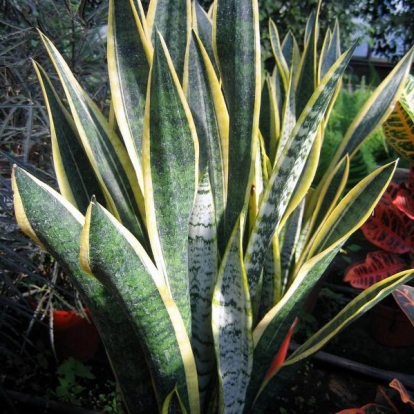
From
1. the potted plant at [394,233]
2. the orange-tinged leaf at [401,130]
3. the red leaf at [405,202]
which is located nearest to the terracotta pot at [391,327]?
the potted plant at [394,233]

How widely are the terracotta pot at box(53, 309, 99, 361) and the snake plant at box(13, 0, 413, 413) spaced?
1.85 ft

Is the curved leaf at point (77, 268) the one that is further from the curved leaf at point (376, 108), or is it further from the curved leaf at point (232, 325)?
the curved leaf at point (376, 108)

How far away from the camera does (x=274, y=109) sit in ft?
3.20

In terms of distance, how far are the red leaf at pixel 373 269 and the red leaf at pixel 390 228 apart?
3cm

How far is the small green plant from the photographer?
1.17m

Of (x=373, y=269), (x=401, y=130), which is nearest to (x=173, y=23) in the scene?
(x=401, y=130)

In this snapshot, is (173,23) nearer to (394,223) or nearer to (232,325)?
(232,325)

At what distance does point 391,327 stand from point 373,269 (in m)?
0.24

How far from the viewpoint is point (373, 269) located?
4.11 ft

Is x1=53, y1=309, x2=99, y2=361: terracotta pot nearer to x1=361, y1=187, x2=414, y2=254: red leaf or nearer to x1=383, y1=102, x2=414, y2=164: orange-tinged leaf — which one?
x1=361, y1=187, x2=414, y2=254: red leaf

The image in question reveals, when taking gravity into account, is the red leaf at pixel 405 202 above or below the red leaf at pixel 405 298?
above

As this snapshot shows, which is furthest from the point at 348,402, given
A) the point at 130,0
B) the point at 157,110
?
the point at 130,0

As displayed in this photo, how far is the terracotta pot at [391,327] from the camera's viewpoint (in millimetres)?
1354

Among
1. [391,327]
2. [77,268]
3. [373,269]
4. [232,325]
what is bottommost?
[391,327]
